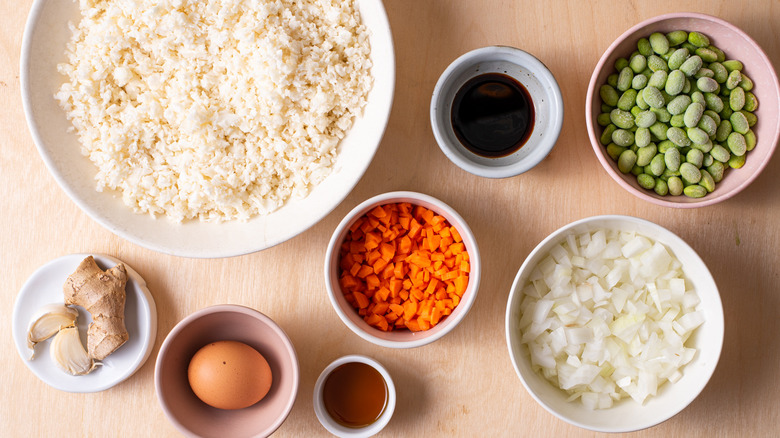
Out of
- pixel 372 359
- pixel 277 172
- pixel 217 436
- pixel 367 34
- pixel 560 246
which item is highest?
pixel 367 34

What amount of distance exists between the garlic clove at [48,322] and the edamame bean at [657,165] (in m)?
1.43

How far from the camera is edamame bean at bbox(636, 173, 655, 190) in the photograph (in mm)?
1170

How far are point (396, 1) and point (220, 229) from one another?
2.27ft

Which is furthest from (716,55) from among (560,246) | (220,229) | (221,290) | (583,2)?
(221,290)

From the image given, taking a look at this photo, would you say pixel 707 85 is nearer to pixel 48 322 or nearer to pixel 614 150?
pixel 614 150

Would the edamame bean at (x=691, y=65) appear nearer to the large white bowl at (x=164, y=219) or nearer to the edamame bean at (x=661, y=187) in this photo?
the edamame bean at (x=661, y=187)

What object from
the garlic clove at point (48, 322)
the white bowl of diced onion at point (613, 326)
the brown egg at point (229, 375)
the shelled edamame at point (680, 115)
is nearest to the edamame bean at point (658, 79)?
the shelled edamame at point (680, 115)

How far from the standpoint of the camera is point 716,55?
116cm

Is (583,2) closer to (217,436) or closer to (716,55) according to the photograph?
(716,55)

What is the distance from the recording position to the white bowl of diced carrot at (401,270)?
119cm

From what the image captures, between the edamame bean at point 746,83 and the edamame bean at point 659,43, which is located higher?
the edamame bean at point 659,43

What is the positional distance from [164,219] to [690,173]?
1184mm

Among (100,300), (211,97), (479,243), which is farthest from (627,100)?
(100,300)

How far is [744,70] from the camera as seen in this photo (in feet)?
3.86
